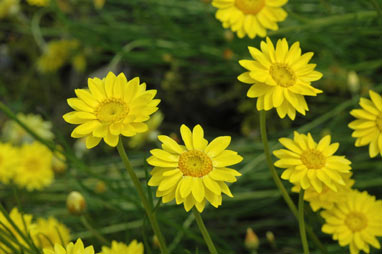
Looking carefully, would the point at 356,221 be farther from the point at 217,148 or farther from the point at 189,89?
the point at 189,89

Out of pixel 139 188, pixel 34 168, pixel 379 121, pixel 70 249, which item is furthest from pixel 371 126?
pixel 34 168

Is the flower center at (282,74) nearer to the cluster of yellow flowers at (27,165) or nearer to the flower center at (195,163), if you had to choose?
the flower center at (195,163)

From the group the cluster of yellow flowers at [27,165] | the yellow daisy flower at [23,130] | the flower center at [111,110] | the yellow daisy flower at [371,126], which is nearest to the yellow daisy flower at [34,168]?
the cluster of yellow flowers at [27,165]

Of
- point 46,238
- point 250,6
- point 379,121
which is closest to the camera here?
point 379,121

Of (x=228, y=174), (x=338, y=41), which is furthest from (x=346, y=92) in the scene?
(x=228, y=174)

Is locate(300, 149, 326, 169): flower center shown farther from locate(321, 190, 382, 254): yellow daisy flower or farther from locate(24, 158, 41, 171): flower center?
locate(24, 158, 41, 171): flower center

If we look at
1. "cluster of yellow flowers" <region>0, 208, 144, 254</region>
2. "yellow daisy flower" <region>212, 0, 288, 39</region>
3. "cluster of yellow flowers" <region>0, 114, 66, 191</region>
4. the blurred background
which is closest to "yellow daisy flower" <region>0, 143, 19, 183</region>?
"cluster of yellow flowers" <region>0, 114, 66, 191</region>
